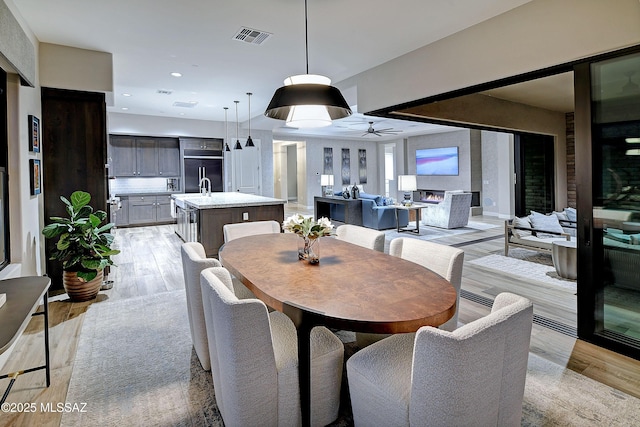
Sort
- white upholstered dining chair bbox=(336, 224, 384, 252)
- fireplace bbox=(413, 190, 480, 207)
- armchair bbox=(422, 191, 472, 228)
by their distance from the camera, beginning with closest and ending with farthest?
white upholstered dining chair bbox=(336, 224, 384, 252), armchair bbox=(422, 191, 472, 228), fireplace bbox=(413, 190, 480, 207)

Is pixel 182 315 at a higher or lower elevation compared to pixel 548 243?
lower

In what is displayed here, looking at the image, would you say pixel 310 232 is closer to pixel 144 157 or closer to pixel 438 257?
pixel 438 257

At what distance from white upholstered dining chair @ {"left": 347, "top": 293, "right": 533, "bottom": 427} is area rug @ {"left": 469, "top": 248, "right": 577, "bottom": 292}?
325cm

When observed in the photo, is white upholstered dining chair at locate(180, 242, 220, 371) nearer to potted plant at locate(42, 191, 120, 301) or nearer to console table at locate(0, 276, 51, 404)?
console table at locate(0, 276, 51, 404)

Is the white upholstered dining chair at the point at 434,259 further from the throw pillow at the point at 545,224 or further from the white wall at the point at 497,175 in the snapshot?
the white wall at the point at 497,175

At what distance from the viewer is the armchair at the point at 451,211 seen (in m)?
7.84

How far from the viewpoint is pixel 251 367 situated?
4.79ft

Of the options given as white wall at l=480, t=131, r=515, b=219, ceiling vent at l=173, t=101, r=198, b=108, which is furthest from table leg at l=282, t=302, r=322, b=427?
white wall at l=480, t=131, r=515, b=219

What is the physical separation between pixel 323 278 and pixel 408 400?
776mm

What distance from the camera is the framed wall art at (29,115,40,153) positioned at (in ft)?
11.2

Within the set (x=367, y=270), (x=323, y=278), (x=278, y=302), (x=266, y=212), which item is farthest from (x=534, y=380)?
(x=266, y=212)

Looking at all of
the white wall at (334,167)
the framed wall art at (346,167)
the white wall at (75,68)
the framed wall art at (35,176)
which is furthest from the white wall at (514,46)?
the framed wall art at (346,167)

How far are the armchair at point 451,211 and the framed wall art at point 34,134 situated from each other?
720cm

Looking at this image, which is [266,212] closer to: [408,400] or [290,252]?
[290,252]
